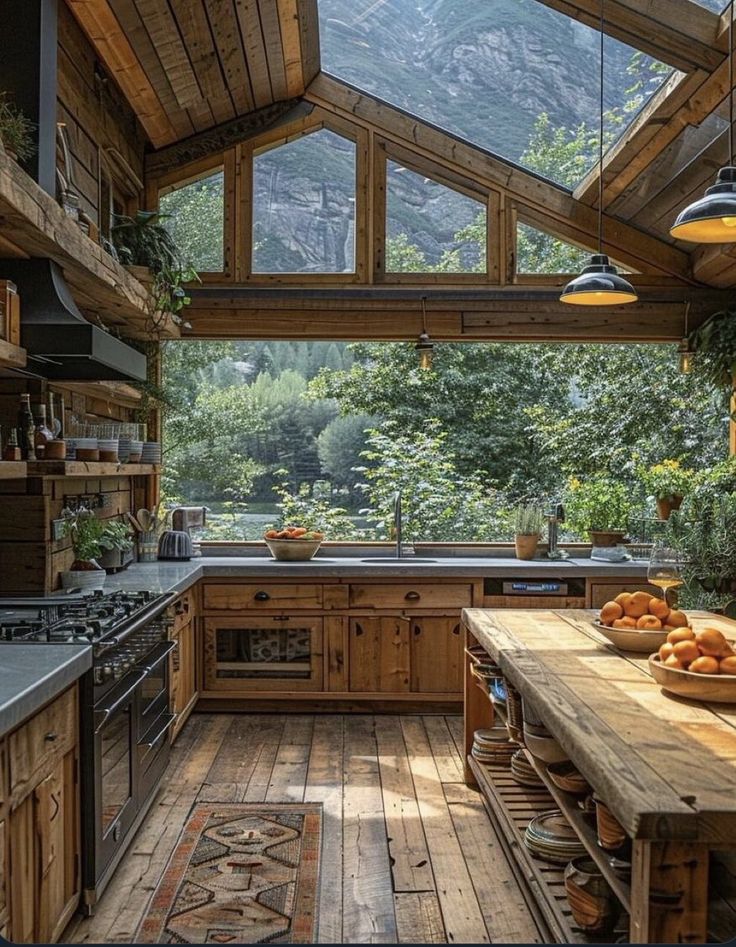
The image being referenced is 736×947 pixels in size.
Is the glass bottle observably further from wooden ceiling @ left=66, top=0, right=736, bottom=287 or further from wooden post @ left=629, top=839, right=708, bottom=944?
wooden post @ left=629, top=839, right=708, bottom=944

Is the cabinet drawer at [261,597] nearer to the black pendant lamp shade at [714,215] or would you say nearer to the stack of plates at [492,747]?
the stack of plates at [492,747]

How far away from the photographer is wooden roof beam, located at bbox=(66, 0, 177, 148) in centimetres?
433

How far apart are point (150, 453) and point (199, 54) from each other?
2.29 metres

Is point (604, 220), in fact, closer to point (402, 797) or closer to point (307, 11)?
point (307, 11)

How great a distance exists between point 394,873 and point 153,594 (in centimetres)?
158

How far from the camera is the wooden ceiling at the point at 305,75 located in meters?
4.32

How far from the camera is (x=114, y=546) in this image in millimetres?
4852

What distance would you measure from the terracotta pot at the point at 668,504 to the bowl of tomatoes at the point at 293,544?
7.54 feet

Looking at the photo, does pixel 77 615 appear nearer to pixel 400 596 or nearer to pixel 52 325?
pixel 52 325

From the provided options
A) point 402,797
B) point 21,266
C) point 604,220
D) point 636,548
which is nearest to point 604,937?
point 402,797

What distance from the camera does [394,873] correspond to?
3316mm

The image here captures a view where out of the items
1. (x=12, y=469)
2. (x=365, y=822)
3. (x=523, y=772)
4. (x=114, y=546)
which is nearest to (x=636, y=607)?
Answer: (x=523, y=772)

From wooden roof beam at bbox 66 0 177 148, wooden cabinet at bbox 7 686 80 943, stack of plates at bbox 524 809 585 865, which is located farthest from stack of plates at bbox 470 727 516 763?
wooden roof beam at bbox 66 0 177 148

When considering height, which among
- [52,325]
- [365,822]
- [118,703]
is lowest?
[365,822]
